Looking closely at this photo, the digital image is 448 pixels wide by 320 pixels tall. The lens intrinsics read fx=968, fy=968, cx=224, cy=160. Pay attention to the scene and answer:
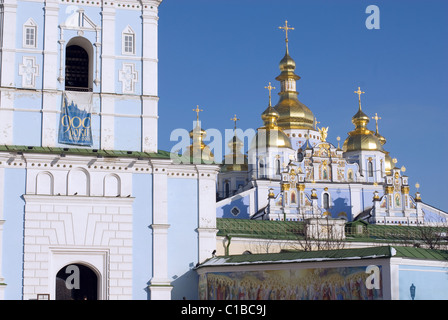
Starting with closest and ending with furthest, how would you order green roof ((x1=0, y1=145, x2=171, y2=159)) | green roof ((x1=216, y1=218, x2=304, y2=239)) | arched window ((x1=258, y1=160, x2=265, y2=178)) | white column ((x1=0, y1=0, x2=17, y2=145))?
1. green roof ((x1=0, y1=145, x2=171, y2=159))
2. white column ((x1=0, y1=0, x2=17, y2=145))
3. green roof ((x1=216, y1=218, x2=304, y2=239))
4. arched window ((x1=258, y1=160, x2=265, y2=178))

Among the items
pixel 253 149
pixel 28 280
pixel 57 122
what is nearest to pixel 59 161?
pixel 57 122

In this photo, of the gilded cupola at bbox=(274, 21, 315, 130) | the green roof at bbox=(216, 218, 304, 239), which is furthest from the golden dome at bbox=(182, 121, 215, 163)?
the green roof at bbox=(216, 218, 304, 239)

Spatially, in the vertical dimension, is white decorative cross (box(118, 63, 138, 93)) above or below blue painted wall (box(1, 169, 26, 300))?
above

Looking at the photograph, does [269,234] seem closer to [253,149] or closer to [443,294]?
[443,294]

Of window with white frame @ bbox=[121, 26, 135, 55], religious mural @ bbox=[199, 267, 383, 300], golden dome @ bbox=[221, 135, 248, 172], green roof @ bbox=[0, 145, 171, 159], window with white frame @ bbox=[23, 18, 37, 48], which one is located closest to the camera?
religious mural @ bbox=[199, 267, 383, 300]

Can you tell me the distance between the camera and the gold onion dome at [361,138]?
62.1 metres

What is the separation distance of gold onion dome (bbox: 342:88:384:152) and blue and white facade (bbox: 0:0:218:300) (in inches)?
1381

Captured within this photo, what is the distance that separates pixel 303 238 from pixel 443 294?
A: 1356 centimetres

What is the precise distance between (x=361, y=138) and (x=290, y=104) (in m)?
5.61

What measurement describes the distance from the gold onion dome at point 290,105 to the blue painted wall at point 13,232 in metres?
39.2

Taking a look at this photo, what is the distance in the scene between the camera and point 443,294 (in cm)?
2214

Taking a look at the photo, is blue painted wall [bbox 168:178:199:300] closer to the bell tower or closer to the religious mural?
the religious mural

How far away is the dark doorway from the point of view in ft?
93.2

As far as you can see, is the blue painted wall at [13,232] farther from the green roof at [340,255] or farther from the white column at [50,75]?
the green roof at [340,255]
